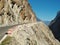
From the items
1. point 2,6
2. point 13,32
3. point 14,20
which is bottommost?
point 14,20

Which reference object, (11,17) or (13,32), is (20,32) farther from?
(11,17)

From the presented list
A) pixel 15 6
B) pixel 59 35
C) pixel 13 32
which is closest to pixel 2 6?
pixel 15 6

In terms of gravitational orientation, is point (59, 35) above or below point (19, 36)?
below

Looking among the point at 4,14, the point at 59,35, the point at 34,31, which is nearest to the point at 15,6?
the point at 4,14

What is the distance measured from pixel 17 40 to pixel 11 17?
74.6ft

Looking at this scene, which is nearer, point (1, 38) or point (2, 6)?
point (1, 38)

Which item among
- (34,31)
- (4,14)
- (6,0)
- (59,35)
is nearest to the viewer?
(34,31)

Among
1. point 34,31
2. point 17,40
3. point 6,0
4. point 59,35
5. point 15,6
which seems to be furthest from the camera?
point 59,35

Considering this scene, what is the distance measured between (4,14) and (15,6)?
7.64 m

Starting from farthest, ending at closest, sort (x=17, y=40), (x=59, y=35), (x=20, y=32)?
(x=59, y=35) → (x=20, y=32) → (x=17, y=40)

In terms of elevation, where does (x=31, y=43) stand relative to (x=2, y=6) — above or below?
above

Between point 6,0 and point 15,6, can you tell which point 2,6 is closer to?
point 6,0

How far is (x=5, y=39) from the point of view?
47.3ft

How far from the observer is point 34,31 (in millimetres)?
17875
